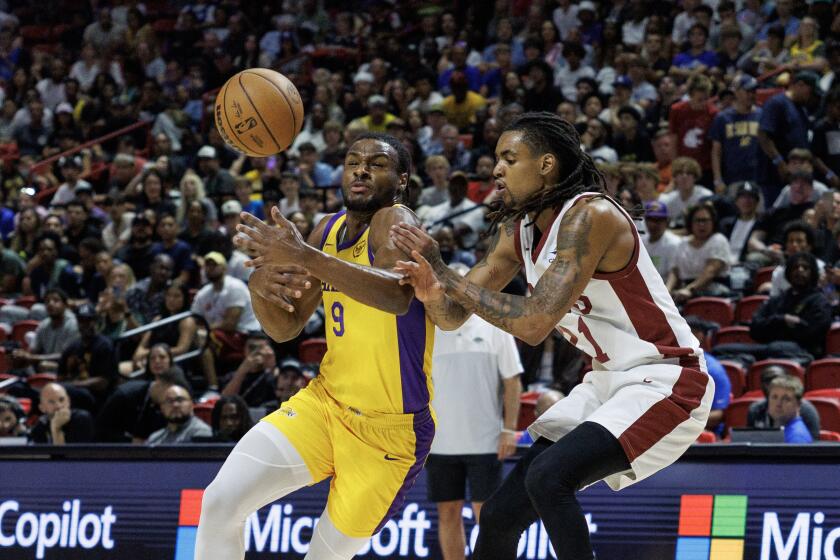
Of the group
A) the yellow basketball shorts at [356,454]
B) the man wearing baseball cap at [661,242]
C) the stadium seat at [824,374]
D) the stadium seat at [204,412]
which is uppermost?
the man wearing baseball cap at [661,242]

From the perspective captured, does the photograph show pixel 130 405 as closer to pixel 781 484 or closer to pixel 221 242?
pixel 221 242

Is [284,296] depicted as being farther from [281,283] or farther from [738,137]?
[738,137]

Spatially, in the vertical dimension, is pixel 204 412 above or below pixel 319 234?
above

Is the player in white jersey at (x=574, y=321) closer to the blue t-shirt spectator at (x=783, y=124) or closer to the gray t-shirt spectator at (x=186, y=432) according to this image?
the gray t-shirt spectator at (x=186, y=432)

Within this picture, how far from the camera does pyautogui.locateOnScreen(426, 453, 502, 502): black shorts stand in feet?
22.9

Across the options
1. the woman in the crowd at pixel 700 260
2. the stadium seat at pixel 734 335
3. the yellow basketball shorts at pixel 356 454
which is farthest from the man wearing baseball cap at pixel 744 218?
the yellow basketball shorts at pixel 356 454

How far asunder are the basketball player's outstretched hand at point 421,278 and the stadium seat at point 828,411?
486cm

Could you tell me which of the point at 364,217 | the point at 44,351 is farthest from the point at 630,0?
the point at 364,217

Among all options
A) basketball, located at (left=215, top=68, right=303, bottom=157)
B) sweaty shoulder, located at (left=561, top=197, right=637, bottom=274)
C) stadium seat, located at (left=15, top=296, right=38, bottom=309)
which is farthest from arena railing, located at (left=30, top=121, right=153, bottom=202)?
sweaty shoulder, located at (left=561, top=197, right=637, bottom=274)

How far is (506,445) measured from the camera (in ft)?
24.0

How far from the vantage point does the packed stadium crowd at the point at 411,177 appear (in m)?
9.95

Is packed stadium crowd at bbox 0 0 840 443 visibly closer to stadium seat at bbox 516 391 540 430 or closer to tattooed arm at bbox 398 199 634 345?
stadium seat at bbox 516 391 540 430

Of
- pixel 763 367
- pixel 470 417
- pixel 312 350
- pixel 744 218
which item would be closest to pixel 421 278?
pixel 470 417

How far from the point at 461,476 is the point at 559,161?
3.02 meters
